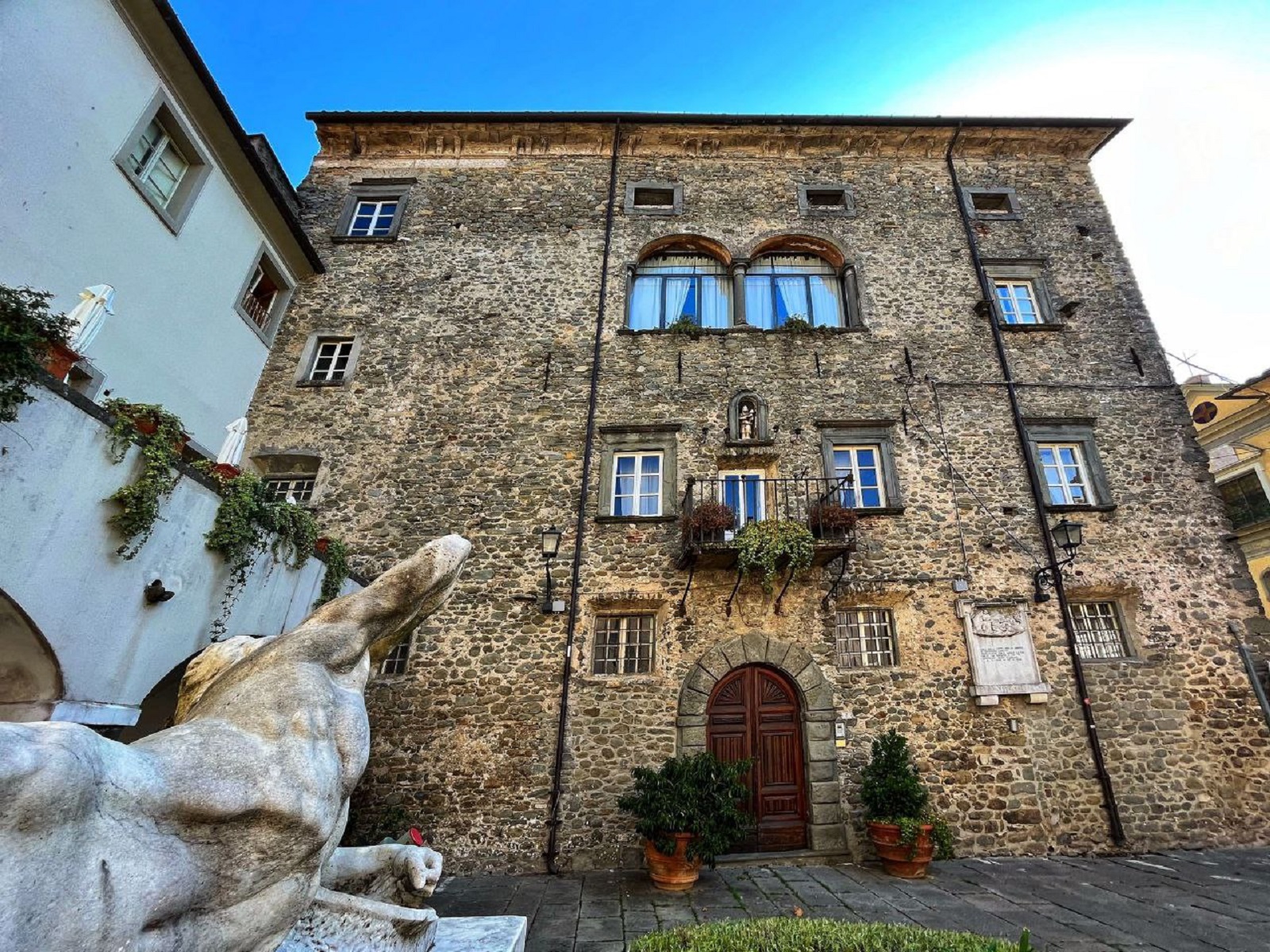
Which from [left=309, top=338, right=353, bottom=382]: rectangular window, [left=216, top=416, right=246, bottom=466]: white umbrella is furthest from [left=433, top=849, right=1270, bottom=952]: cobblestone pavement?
[left=309, top=338, right=353, bottom=382]: rectangular window

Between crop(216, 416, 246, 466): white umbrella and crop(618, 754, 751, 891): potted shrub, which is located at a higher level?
crop(216, 416, 246, 466): white umbrella

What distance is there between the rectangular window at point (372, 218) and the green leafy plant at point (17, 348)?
902cm

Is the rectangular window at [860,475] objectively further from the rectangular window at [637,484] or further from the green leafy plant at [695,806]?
the green leafy plant at [695,806]

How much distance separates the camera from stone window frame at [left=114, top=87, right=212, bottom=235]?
7.91 m

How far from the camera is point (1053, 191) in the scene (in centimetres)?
1244

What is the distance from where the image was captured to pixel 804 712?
27.1ft

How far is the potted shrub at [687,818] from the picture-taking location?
6.23 metres

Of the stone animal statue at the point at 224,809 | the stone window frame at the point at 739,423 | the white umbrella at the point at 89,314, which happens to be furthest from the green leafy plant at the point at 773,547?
the white umbrella at the point at 89,314

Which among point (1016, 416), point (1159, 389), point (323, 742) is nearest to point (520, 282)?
point (1016, 416)

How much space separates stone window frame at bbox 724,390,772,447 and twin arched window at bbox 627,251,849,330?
5.78 feet

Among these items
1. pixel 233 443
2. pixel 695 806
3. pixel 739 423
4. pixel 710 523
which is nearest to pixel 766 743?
pixel 695 806

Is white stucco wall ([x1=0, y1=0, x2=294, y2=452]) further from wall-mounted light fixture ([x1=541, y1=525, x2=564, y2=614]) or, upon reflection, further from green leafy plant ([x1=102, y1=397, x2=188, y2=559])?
wall-mounted light fixture ([x1=541, y1=525, x2=564, y2=614])

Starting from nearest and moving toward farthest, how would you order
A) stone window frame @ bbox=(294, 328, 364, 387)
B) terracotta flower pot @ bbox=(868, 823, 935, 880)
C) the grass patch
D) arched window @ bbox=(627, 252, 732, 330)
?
the grass patch < terracotta flower pot @ bbox=(868, 823, 935, 880) < stone window frame @ bbox=(294, 328, 364, 387) < arched window @ bbox=(627, 252, 732, 330)

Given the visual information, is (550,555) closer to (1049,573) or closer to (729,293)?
(729,293)
